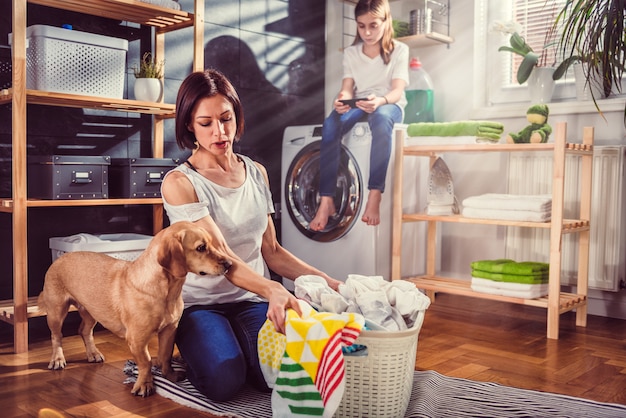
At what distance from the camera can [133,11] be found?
273 centimetres

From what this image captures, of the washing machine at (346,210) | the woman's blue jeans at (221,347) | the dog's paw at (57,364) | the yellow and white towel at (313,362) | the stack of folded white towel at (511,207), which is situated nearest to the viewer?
the yellow and white towel at (313,362)

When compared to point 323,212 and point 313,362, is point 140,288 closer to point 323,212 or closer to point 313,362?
point 313,362

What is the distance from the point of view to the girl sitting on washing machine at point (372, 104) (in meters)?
3.09

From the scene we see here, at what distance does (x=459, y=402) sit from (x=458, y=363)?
1.35 ft

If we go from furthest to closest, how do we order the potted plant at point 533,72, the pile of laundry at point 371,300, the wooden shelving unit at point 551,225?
the potted plant at point 533,72, the wooden shelving unit at point 551,225, the pile of laundry at point 371,300

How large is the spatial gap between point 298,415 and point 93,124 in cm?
186

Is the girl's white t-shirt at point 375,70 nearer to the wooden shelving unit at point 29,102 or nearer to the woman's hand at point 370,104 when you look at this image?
the woman's hand at point 370,104

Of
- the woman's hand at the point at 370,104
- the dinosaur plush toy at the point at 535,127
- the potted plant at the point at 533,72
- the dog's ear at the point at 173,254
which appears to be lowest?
the dog's ear at the point at 173,254

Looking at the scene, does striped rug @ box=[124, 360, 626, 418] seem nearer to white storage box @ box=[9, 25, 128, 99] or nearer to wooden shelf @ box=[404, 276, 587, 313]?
wooden shelf @ box=[404, 276, 587, 313]

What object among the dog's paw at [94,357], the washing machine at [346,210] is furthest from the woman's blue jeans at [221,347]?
the washing machine at [346,210]

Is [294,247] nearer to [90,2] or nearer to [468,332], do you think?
[468,332]

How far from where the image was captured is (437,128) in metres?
3.06

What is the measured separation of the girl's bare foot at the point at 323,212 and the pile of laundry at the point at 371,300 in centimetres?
148

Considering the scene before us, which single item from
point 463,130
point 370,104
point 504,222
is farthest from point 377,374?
point 370,104
